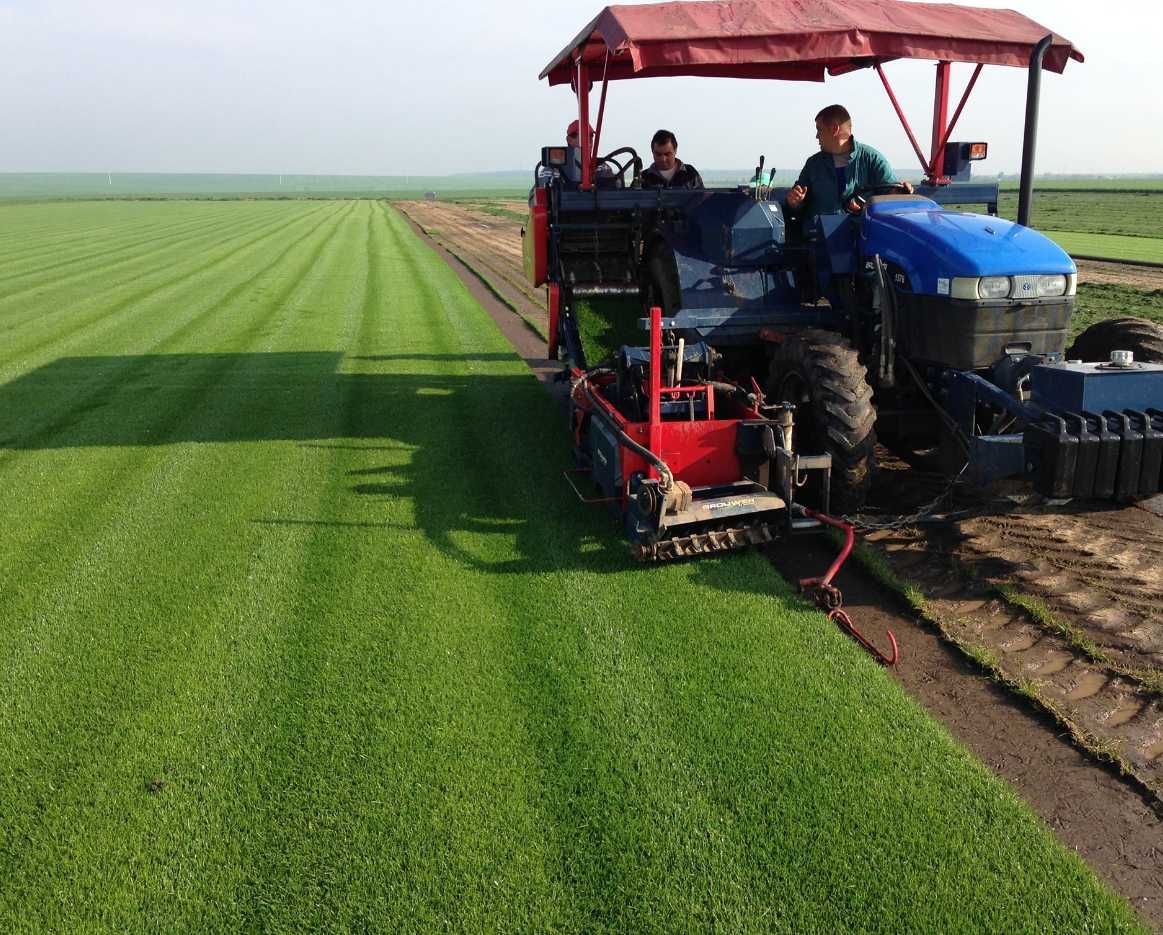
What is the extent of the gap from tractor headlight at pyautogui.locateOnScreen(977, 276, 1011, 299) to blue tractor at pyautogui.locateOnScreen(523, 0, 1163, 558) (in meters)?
0.02

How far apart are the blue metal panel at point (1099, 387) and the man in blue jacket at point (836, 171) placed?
7.56 feet

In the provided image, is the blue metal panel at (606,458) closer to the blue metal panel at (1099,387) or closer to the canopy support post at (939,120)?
the blue metal panel at (1099,387)

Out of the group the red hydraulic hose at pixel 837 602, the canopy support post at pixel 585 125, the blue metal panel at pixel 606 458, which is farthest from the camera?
the canopy support post at pixel 585 125

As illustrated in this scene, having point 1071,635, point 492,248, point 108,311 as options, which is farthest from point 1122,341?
point 492,248

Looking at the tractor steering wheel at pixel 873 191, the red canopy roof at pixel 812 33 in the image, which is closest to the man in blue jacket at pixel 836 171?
the tractor steering wheel at pixel 873 191

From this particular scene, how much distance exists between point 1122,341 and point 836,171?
2115 millimetres

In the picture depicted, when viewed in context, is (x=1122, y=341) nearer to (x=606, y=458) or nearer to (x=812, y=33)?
(x=812, y=33)

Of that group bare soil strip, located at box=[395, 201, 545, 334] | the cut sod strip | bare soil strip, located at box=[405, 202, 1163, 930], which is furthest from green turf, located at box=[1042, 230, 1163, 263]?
the cut sod strip

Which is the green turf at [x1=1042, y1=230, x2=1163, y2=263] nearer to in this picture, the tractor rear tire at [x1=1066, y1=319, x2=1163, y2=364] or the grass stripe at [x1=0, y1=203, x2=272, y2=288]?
the tractor rear tire at [x1=1066, y1=319, x2=1163, y2=364]

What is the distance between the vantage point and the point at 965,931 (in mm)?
2791

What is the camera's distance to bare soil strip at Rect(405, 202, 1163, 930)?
3.35 m

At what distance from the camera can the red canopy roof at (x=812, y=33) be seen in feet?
18.8

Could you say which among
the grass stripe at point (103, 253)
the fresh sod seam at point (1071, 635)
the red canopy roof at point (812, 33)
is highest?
the red canopy roof at point (812, 33)

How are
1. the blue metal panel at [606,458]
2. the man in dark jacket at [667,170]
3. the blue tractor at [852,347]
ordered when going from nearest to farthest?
the blue tractor at [852,347]
the blue metal panel at [606,458]
the man in dark jacket at [667,170]
